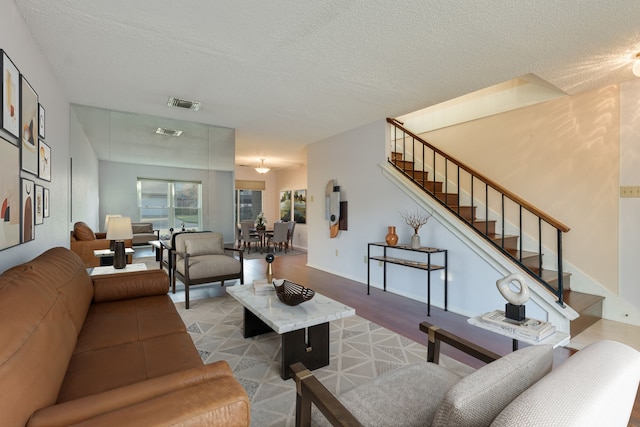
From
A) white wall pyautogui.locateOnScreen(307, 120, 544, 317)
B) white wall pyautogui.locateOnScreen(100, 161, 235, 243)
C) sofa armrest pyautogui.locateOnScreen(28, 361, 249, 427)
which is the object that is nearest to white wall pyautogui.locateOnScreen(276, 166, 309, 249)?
white wall pyautogui.locateOnScreen(307, 120, 544, 317)

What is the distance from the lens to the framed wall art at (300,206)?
936 centimetres

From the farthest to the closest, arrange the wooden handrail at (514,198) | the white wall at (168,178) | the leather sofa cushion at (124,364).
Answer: the white wall at (168,178) < the wooden handrail at (514,198) < the leather sofa cushion at (124,364)

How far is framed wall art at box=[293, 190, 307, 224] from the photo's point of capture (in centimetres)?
936

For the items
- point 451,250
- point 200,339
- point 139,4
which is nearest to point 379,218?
point 451,250

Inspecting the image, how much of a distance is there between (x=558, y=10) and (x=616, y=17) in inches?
17.9

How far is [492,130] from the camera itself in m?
4.31

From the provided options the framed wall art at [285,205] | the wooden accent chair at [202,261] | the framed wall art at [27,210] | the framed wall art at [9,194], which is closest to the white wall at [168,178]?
the wooden accent chair at [202,261]

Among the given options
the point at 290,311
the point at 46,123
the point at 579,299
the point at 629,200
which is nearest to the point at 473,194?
the point at 629,200

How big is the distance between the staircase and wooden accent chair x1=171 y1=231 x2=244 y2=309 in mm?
2758

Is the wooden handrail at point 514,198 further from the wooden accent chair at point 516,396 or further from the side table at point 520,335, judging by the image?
the wooden accent chair at point 516,396

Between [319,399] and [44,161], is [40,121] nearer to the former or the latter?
[44,161]

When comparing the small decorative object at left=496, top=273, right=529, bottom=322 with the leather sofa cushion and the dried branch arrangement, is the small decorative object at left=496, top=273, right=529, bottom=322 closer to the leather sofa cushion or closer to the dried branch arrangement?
the leather sofa cushion

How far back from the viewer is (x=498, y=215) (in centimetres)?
429

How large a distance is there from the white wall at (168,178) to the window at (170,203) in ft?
0.25
